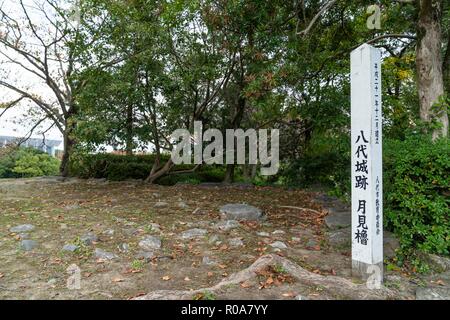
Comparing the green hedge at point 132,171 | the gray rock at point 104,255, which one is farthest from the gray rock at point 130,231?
the green hedge at point 132,171

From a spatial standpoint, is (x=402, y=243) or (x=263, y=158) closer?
(x=402, y=243)

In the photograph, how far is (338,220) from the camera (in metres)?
5.38

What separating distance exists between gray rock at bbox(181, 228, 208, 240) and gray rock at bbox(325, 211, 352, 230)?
2.11m

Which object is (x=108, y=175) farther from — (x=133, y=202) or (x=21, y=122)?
(x=133, y=202)

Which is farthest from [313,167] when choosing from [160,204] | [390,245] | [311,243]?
[390,245]

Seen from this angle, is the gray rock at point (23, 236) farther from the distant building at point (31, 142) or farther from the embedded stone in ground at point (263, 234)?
the distant building at point (31, 142)

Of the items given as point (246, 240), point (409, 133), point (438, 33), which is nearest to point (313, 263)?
point (246, 240)

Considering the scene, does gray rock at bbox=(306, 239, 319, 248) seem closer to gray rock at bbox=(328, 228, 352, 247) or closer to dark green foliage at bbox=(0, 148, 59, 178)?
gray rock at bbox=(328, 228, 352, 247)

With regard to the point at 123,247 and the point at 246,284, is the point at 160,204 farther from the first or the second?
the point at 246,284

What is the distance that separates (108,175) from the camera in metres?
10.6

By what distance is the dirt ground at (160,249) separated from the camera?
10.2 feet

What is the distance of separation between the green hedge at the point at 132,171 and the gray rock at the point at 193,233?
509cm

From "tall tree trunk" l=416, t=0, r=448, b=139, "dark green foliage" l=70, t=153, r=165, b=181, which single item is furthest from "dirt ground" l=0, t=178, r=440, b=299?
"dark green foliage" l=70, t=153, r=165, b=181
